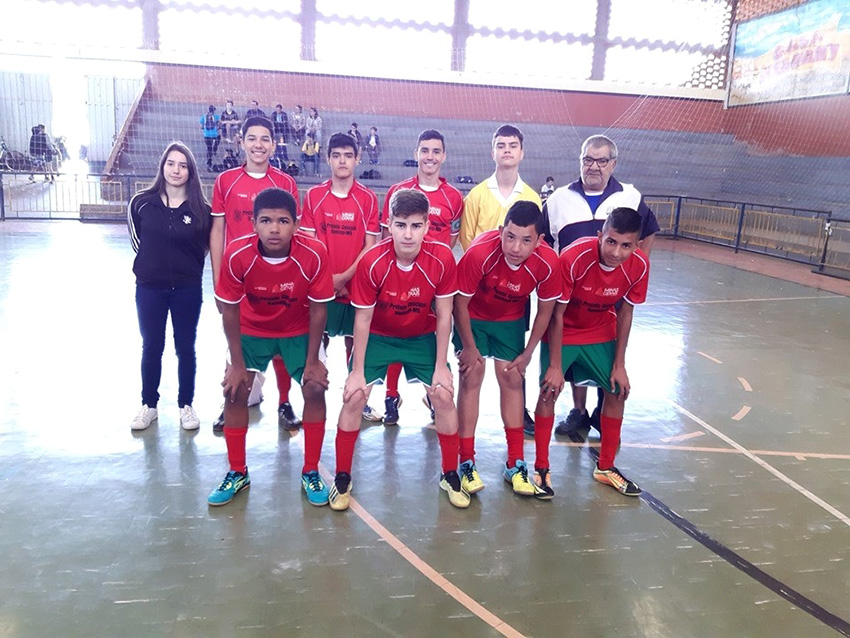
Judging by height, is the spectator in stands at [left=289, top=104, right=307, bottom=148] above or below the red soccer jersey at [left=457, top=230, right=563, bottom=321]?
above

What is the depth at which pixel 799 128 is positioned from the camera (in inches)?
695

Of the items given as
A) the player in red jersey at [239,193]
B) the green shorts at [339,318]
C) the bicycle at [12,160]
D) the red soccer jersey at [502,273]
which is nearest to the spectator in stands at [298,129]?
the bicycle at [12,160]

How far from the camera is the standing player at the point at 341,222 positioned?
12.9 ft

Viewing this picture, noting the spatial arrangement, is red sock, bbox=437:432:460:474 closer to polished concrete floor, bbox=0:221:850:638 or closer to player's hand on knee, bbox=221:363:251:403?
polished concrete floor, bbox=0:221:850:638

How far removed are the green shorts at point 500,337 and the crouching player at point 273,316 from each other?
0.84 meters

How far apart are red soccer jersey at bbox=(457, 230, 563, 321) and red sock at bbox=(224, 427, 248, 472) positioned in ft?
4.39

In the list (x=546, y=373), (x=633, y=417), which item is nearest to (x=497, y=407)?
(x=633, y=417)

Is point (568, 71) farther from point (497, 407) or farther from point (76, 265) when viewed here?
point (497, 407)

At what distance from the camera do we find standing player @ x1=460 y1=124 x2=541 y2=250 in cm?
389

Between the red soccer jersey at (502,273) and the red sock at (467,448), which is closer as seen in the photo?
the red soccer jersey at (502,273)

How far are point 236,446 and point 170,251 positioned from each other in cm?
129

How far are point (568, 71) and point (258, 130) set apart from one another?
808 inches

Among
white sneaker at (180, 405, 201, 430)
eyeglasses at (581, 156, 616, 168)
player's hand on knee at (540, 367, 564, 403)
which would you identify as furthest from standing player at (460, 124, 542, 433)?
white sneaker at (180, 405, 201, 430)

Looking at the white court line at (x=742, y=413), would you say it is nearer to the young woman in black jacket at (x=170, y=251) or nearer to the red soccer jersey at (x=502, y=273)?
the red soccer jersey at (x=502, y=273)
